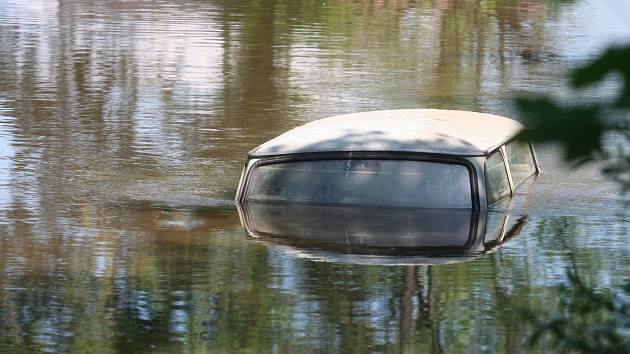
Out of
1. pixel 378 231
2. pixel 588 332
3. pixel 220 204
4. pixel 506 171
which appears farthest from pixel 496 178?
pixel 588 332

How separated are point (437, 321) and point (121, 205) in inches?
166

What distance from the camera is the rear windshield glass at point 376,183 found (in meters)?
10.6

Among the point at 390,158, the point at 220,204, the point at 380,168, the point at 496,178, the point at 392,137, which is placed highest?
the point at 392,137

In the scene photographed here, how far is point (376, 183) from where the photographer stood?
10.8 meters

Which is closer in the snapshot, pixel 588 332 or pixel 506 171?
pixel 588 332

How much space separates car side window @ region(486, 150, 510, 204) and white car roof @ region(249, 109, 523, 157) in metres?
0.14

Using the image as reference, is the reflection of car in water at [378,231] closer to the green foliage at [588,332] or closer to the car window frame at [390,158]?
Result: the car window frame at [390,158]

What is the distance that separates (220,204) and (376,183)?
1.49 m

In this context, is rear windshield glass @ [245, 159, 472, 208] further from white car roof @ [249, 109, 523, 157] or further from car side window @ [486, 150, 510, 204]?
car side window @ [486, 150, 510, 204]

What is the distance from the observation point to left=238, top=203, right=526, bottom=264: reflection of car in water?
9758mm

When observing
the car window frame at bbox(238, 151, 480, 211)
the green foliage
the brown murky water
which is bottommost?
the brown murky water

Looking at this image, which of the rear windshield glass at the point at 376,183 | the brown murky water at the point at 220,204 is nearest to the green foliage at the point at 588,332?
the brown murky water at the point at 220,204

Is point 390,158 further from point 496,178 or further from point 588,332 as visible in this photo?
point 588,332

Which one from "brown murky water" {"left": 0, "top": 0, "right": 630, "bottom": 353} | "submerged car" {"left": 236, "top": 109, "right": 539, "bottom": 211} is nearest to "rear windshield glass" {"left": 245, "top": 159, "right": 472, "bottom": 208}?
"submerged car" {"left": 236, "top": 109, "right": 539, "bottom": 211}
